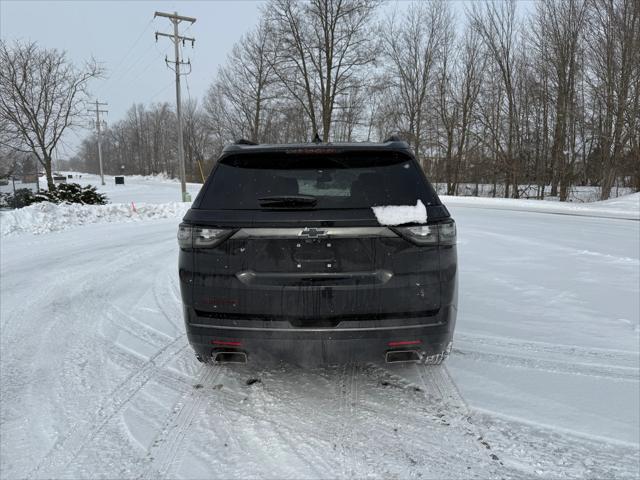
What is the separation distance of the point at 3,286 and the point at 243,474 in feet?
20.1

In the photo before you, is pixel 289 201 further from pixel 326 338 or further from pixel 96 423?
pixel 96 423

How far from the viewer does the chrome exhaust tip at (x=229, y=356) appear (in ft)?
8.96

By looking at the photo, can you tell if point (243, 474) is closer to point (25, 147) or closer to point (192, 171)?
point (25, 147)

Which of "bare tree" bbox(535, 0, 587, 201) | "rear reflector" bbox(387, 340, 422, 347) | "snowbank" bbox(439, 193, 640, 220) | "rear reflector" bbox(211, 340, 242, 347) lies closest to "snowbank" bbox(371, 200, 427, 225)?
"rear reflector" bbox(387, 340, 422, 347)

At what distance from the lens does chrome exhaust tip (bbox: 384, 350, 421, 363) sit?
8.80 feet

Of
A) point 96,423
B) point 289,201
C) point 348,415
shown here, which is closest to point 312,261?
point 289,201

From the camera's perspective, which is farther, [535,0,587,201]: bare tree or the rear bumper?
[535,0,587,201]: bare tree

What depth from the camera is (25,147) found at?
66.2 ft

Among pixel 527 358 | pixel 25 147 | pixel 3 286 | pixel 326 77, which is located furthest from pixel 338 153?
pixel 326 77

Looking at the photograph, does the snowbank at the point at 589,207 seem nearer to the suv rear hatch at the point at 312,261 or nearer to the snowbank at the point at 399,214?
the snowbank at the point at 399,214

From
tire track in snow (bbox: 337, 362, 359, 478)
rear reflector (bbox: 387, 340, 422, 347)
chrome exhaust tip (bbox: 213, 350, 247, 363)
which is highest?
rear reflector (bbox: 387, 340, 422, 347)

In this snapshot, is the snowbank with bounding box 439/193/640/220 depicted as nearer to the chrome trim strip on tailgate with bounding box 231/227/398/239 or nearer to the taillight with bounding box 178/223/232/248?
the chrome trim strip on tailgate with bounding box 231/227/398/239

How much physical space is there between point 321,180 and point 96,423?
7.39 feet

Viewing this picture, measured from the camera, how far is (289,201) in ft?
8.64
